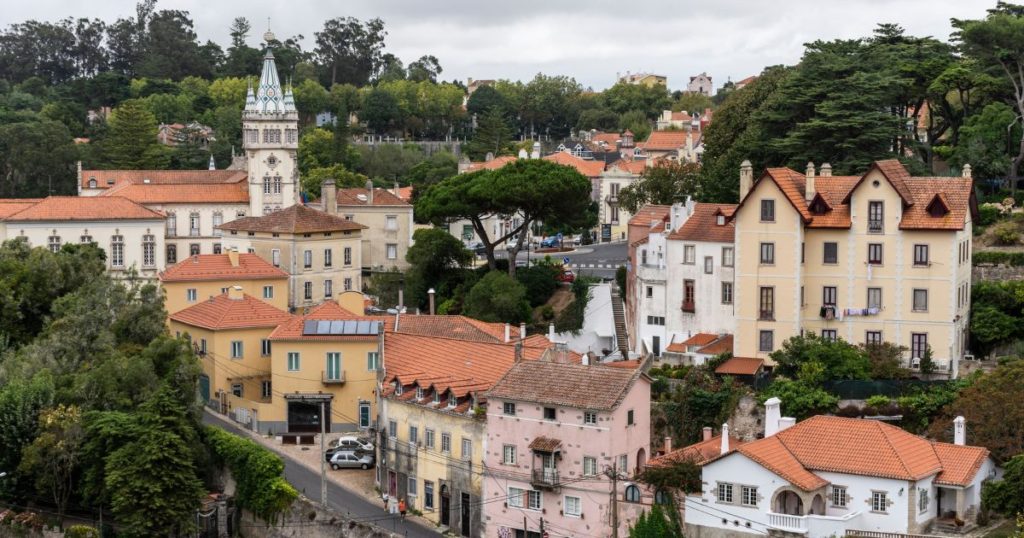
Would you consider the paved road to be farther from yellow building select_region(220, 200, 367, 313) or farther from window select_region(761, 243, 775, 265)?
yellow building select_region(220, 200, 367, 313)

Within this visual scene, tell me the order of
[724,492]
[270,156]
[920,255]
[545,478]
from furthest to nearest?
[270,156], [920,255], [545,478], [724,492]

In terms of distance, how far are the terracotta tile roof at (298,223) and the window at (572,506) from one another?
34445mm

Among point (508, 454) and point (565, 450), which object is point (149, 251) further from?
point (565, 450)

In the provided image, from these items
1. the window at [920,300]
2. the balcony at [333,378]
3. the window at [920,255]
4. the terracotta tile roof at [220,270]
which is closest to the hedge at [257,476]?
the balcony at [333,378]

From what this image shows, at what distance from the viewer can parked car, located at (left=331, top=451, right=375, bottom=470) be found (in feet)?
207

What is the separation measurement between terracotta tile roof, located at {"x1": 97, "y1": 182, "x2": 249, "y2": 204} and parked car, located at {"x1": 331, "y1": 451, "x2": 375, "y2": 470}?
125 ft

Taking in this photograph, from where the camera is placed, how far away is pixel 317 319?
67.9m

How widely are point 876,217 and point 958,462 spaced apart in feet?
41.8

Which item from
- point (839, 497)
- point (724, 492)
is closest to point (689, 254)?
point (724, 492)

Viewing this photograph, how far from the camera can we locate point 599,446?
5456 centimetres

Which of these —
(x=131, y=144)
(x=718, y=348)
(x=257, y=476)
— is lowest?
(x=257, y=476)

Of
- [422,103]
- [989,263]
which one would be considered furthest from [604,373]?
[422,103]

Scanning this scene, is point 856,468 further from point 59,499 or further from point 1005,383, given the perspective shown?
point 59,499

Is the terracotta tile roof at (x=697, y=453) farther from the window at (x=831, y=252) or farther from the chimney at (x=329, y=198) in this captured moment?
the chimney at (x=329, y=198)
